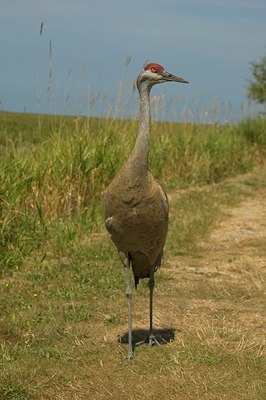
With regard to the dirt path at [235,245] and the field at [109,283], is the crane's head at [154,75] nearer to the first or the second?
the field at [109,283]

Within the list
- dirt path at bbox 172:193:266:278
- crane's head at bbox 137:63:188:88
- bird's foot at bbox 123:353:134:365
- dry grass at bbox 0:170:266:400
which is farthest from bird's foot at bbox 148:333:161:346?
dirt path at bbox 172:193:266:278

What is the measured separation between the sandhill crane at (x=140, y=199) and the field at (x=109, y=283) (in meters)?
0.51

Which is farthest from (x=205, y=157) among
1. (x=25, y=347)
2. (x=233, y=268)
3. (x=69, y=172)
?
(x=25, y=347)

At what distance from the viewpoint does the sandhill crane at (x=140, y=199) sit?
15.0 ft

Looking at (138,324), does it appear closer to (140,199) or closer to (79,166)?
Answer: (140,199)

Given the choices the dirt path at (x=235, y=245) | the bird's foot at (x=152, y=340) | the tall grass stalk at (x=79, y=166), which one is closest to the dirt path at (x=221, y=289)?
the dirt path at (x=235, y=245)

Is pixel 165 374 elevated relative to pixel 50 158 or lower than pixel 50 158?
lower

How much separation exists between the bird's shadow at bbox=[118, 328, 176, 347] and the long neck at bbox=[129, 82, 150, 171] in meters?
1.48

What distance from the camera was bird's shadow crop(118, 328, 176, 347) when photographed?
5.22 m

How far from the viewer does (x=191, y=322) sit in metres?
5.53

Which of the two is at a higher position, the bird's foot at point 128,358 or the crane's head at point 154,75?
the crane's head at point 154,75

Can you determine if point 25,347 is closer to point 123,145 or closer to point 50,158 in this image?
point 50,158

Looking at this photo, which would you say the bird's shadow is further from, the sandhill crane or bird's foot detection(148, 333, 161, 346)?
the sandhill crane

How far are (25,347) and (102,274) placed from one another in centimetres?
194
